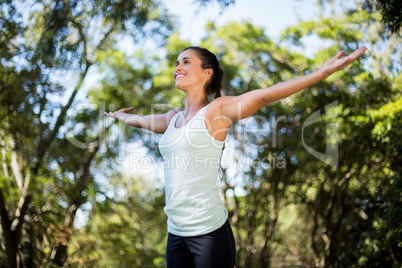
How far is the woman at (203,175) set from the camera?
1.49 metres

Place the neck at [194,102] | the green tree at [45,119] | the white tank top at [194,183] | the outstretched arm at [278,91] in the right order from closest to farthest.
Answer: the outstretched arm at [278,91] → the white tank top at [194,183] → the neck at [194,102] → the green tree at [45,119]

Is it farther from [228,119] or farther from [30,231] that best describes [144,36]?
[228,119]

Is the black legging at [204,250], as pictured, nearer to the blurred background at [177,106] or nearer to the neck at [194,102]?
the neck at [194,102]

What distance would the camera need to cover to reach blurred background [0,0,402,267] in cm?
688

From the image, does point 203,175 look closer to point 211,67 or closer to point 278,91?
point 278,91

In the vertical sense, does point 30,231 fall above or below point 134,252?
above

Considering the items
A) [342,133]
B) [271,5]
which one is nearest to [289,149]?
[342,133]

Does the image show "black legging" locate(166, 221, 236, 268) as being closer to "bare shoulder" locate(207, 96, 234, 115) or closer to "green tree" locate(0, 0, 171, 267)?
"bare shoulder" locate(207, 96, 234, 115)

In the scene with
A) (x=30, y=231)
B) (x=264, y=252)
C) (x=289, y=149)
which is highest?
(x=289, y=149)

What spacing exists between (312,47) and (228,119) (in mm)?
9212

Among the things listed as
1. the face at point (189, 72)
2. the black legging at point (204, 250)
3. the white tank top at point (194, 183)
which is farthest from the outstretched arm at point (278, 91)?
the black legging at point (204, 250)

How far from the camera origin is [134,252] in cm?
1195

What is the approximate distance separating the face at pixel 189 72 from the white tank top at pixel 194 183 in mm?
249

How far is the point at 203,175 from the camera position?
1583 millimetres
